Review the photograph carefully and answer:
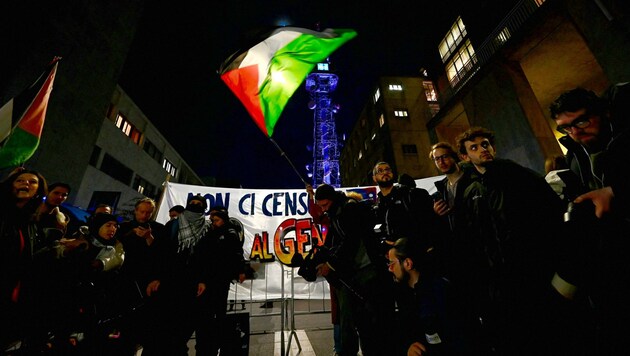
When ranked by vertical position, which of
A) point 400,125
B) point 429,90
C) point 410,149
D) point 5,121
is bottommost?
point 5,121

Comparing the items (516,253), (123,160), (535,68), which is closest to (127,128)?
(123,160)

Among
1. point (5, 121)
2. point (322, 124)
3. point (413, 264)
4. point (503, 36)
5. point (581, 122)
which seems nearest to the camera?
point (581, 122)

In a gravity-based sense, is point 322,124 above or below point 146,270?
above

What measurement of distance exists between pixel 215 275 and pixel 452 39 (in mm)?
22009

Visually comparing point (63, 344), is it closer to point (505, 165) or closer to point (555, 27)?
point (505, 165)

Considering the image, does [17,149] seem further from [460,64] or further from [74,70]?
[460,64]

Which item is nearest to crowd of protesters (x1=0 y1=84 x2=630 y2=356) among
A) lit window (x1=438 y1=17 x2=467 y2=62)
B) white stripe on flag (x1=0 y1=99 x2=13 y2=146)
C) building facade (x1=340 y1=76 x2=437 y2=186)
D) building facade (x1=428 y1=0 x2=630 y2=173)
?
white stripe on flag (x1=0 y1=99 x2=13 y2=146)

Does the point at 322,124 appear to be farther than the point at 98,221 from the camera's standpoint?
Yes

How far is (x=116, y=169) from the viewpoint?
879 inches

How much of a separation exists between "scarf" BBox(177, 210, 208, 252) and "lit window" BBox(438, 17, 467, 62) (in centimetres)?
2049

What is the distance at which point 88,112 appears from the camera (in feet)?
46.5

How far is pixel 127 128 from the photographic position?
78.3 ft

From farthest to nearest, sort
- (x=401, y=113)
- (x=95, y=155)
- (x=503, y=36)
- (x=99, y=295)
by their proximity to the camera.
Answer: (x=401, y=113) → (x=95, y=155) → (x=503, y=36) → (x=99, y=295)

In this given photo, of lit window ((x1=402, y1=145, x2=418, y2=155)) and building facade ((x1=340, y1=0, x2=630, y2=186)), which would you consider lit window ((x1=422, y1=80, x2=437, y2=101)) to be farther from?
building facade ((x1=340, y1=0, x2=630, y2=186))
